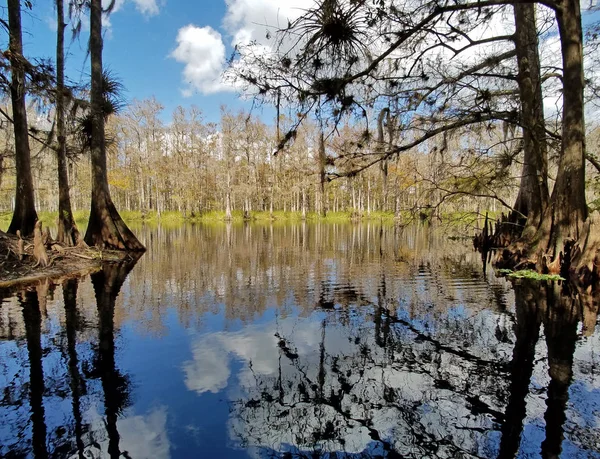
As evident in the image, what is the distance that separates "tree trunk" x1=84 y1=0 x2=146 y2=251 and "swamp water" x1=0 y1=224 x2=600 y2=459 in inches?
245

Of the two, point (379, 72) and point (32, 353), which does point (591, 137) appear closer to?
point (379, 72)

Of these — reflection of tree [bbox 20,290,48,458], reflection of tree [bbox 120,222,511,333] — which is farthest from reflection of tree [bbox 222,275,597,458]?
reflection of tree [bbox 120,222,511,333]

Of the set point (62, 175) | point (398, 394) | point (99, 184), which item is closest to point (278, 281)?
point (398, 394)

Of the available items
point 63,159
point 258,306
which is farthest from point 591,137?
point 63,159

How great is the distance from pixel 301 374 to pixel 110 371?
2.01 m

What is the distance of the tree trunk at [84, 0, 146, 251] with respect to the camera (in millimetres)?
13867

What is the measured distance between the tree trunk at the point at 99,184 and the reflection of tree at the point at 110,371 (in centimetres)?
605

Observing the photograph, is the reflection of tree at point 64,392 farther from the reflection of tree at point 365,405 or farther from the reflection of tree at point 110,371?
the reflection of tree at point 365,405

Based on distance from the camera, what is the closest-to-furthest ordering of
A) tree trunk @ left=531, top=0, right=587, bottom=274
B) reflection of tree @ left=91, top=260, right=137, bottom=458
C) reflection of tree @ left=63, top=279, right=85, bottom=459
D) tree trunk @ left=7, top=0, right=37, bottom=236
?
reflection of tree @ left=63, top=279, right=85, bottom=459
reflection of tree @ left=91, top=260, right=137, bottom=458
tree trunk @ left=531, top=0, right=587, bottom=274
tree trunk @ left=7, top=0, right=37, bottom=236

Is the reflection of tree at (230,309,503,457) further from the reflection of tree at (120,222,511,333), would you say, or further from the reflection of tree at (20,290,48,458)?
the reflection of tree at (120,222,511,333)

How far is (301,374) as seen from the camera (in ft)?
13.2

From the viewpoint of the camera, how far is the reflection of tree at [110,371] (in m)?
3.02

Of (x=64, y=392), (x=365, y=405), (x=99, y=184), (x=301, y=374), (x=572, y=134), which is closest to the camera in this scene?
(x=365, y=405)

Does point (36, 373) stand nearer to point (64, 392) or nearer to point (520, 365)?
point (64, 392)
